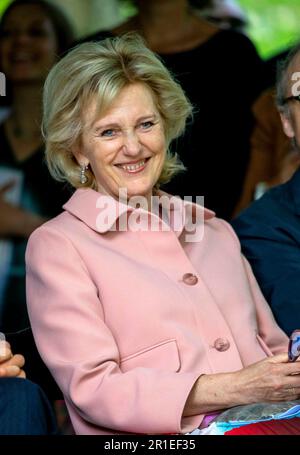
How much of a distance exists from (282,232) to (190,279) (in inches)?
21.0

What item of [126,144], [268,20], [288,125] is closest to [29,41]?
[268,20]

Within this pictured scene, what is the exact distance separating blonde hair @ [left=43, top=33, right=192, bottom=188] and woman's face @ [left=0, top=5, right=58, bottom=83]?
1.66 metres

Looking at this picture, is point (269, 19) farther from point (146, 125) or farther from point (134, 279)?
point (134, 279)

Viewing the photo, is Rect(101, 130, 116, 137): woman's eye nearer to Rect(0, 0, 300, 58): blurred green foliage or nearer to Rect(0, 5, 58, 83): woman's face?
Rect(0, 5, 58, 83): woman's face

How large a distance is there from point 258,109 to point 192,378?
2.05 meters

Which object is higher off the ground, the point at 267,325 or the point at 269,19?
the point at 269,19

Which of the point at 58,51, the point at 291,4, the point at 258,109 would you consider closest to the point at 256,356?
the point at 258,109

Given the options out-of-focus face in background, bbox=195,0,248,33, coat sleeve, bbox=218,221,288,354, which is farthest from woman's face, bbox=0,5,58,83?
coat sleeve, bbox=218,221,288,354

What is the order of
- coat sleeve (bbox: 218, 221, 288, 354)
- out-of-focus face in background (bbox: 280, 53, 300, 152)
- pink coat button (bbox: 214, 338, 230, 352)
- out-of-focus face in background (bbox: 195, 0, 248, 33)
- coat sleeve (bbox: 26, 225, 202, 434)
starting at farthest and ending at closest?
out-of-focus face in background (bbox: 195, 0, 248, 33), out-of-focus face in background (bbox: 280, 53, 300, 152), coat sleeve (bbox: 218, 221, 288, 354), pink coat button (bbox: 214, 338, 230, 352), coat sleeve (bbox: 26, 225, 202, 434)

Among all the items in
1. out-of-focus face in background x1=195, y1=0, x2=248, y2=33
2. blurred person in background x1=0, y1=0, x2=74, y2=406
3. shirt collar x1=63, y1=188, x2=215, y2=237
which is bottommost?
blurred person in background x1=0, y1=0, x2=74, y2=406

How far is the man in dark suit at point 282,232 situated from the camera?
12.8 ft

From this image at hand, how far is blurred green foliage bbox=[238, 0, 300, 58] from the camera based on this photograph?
579 cm

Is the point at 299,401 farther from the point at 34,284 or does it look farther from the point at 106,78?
the point at 106,78

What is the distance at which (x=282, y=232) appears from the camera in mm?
4051
